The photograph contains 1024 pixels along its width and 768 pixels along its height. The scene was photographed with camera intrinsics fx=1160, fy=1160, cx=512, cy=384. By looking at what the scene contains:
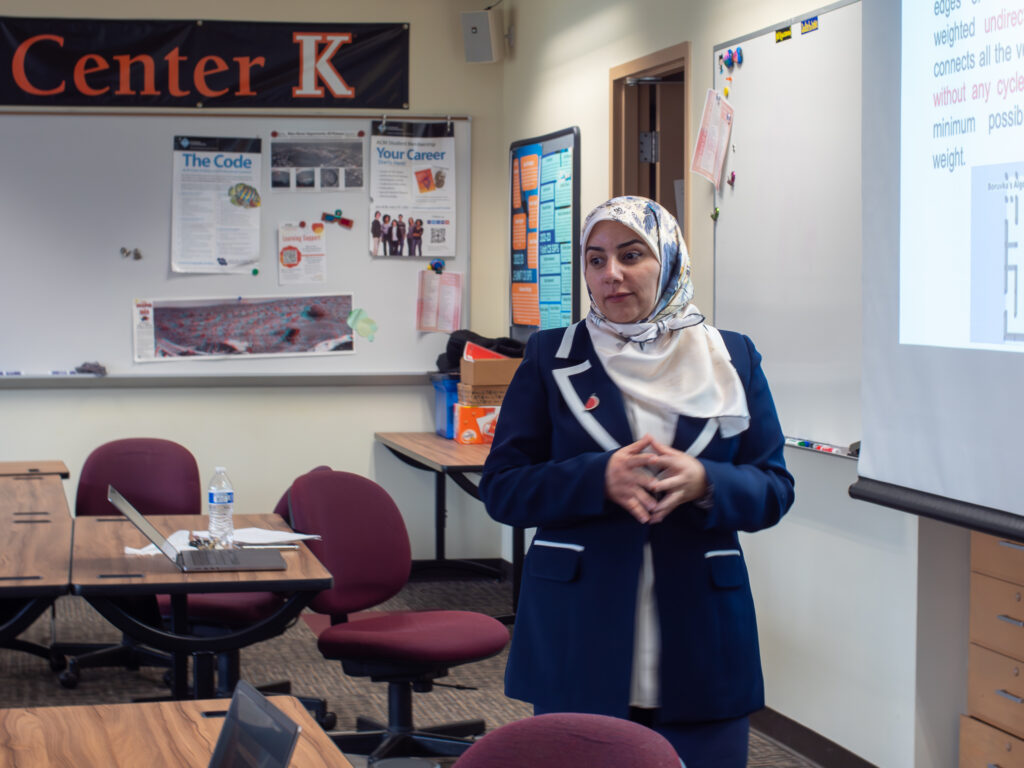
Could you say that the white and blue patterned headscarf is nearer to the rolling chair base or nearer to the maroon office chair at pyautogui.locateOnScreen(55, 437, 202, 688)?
→ the rolling chair base

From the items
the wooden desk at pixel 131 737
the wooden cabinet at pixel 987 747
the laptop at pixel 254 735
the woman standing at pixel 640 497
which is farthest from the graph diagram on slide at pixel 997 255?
the laptop at pixel 254 735

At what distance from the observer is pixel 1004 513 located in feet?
6.94

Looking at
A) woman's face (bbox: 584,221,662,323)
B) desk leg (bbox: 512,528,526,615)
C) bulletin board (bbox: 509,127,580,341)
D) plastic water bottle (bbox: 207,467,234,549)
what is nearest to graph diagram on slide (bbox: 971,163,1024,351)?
woman's face (bbox: 584,221,662,323)

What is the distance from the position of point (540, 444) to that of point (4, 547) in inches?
74.1

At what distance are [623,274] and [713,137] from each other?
1913mm

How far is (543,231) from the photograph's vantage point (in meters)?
5.18

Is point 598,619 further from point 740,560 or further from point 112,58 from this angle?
point 112,58

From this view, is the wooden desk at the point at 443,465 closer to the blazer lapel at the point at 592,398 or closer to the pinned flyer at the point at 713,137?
the pinned flyer at the point at 713,137

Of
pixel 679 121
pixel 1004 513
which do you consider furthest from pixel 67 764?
pixel 679 121

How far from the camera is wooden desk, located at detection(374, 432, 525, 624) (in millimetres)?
4527

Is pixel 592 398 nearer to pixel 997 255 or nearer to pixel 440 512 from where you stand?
pixel 997 255

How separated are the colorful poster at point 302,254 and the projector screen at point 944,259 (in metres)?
3.43

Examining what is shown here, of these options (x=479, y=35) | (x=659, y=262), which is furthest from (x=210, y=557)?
(x=479, y=35)

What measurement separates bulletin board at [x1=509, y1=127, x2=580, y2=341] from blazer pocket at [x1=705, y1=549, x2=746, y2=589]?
9.35ft
